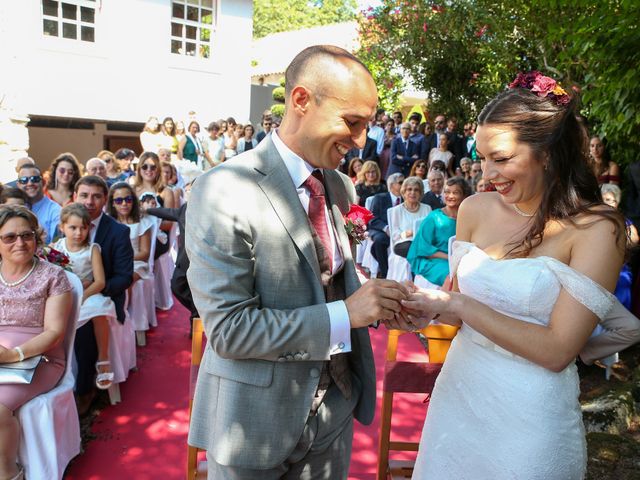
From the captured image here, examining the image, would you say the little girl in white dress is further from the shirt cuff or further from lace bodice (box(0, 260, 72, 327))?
the shirt cuff

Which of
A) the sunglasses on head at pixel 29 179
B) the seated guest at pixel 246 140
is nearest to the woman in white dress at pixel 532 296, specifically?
the sunglasses on head at pixel 29 179

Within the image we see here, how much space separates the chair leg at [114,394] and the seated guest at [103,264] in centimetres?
14

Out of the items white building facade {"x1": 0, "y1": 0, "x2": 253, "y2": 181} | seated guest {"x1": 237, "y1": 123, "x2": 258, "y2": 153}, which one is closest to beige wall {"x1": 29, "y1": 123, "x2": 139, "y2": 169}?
white building facade {"x1": 0, "y1": 0, "x2": 253, "y2": 181}

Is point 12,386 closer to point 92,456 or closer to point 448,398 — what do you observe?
point 92,456

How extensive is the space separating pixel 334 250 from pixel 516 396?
3.12ft

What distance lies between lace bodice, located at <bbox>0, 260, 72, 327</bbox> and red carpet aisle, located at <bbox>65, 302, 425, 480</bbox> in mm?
1066

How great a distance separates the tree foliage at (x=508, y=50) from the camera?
493cm

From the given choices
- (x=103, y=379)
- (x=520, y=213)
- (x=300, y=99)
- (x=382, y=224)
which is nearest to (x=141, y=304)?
(x=103, y=379)

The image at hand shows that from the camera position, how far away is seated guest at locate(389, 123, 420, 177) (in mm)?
12120

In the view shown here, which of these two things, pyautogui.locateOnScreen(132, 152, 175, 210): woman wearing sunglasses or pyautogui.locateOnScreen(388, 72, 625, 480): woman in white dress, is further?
pyautogui.locateOnScreen(132, 152, 175, 210): woman wearing sunglasses

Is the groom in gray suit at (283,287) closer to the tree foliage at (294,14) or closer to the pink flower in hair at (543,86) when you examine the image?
the pink flower in hair at (543,86)

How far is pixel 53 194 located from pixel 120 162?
8.39 ft

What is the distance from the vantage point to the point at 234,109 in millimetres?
16609

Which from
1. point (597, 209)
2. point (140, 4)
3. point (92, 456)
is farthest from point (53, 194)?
point (140, 4)
